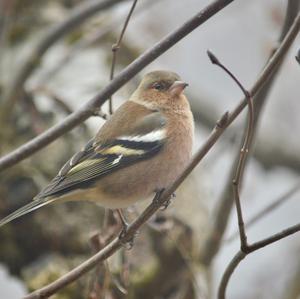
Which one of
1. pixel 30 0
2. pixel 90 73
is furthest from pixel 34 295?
pixel 30 0

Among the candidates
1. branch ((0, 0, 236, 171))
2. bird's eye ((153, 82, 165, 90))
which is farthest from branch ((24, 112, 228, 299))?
bird's eye ((153, 82, 165, 90))

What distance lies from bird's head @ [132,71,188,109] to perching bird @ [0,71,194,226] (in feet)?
0.50

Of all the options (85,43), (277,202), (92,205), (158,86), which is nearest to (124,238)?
(277,202)

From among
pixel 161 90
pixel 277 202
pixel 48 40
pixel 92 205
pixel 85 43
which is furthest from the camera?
pixel 85 43

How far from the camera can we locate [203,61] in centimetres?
929

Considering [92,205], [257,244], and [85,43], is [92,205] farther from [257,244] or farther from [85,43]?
[257,244]

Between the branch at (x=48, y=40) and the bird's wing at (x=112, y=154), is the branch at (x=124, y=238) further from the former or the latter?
the branch at (x=48, y=40)

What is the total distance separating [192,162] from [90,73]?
10.4 feet

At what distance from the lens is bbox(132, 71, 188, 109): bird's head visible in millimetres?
3748

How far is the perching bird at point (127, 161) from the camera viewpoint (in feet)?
10.8

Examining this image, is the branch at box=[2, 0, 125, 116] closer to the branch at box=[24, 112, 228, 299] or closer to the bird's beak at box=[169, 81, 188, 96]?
the bird's beak at box=[169, 81, 188, 96]

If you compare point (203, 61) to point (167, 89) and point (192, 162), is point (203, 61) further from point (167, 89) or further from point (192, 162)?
point (192, 162)

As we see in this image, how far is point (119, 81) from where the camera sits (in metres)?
2.72

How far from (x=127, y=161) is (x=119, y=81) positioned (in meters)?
0.76
